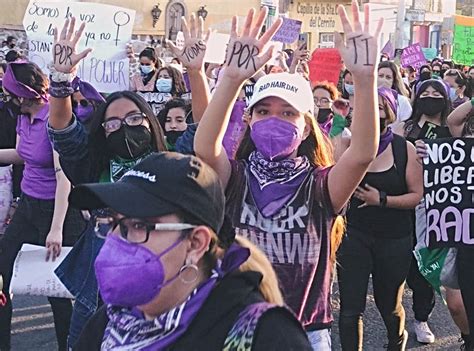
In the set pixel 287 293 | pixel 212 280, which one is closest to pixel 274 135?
pixel 287 293

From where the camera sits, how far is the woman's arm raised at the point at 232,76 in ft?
9.26

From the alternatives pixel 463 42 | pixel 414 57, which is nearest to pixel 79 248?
pixel 463 42

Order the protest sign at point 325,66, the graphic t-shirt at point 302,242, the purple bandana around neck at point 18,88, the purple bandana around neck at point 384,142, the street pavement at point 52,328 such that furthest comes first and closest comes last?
the protest sign at point 325,66, the street pavement at point 52,328, the purple bandana around neck at point 18,88, the purple bandana around neck at point 384,142, the graphic t-shirt at point 302,242

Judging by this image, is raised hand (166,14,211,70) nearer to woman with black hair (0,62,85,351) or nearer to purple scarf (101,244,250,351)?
woman with black hair (0,62,85,351)

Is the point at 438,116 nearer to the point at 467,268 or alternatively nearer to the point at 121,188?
the point at 467,268

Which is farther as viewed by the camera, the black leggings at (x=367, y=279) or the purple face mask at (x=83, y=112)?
the purple face mask at (x=83, y=112)

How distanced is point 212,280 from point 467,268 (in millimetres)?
2802

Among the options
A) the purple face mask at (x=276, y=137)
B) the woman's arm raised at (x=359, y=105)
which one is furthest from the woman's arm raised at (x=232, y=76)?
the woman's arm raised at (x=359, y=105)

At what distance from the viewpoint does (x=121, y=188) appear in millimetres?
1958

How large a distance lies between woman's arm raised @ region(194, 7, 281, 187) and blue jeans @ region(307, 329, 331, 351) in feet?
2.43

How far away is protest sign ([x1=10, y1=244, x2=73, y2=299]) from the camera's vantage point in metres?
4.16

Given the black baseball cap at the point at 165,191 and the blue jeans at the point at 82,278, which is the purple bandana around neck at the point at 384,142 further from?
the black baseball cap at the point at 165,191

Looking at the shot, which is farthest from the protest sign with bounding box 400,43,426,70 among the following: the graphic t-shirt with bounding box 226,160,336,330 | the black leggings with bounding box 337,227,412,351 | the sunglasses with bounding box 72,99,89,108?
the graphic t-shirt with bounding box 226,160,336,330

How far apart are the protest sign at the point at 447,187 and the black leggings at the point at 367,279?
0.19 m
